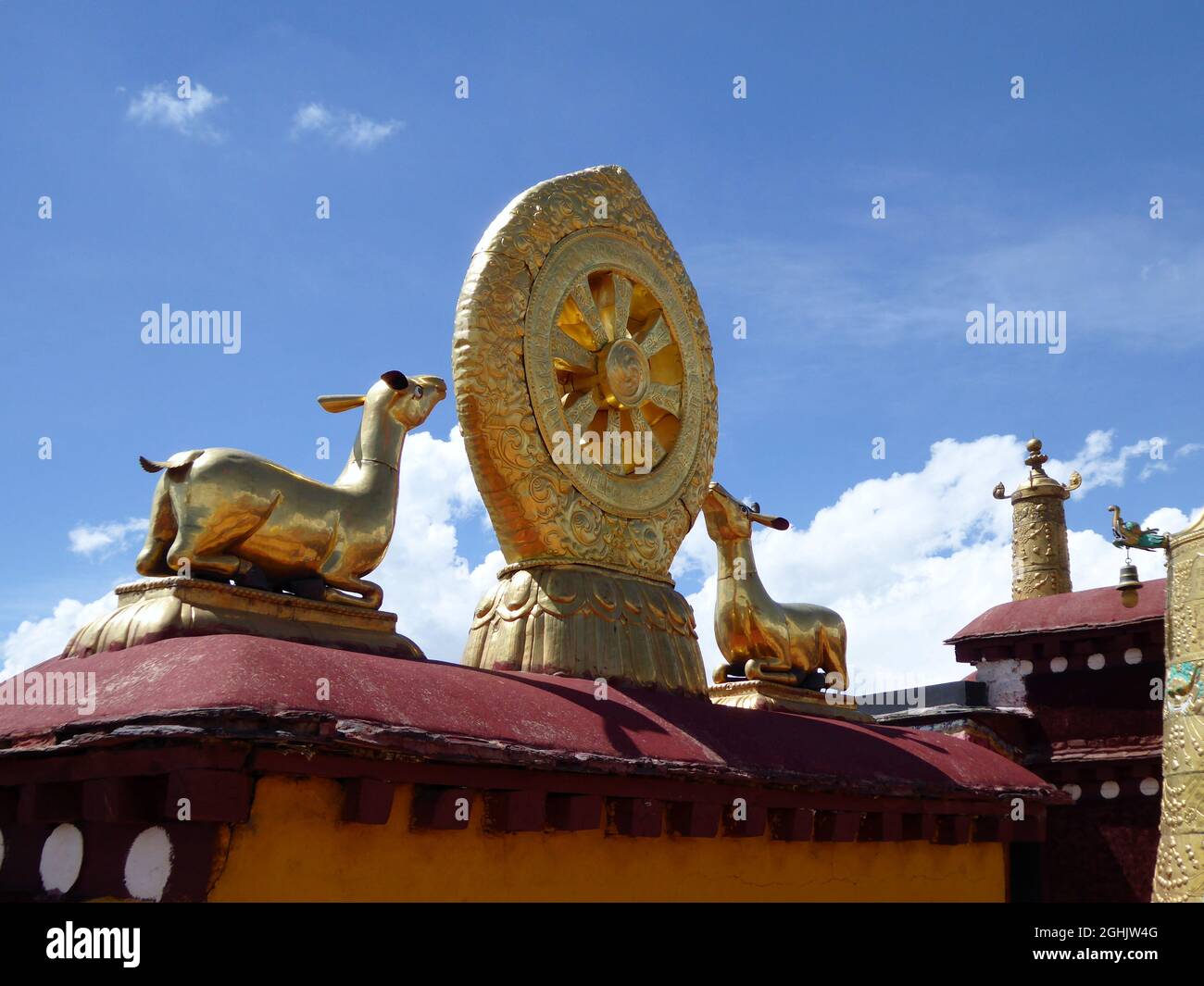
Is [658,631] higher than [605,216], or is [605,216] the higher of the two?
[605,216]

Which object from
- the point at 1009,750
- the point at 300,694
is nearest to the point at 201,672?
the point at 300,694

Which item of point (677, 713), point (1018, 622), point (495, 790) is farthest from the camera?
point (1018, 622)

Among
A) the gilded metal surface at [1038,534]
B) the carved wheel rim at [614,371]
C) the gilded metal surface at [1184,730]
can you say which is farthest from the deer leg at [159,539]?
the gilded metal surface at [1038,534]

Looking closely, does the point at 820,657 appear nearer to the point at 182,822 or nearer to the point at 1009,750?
the point at 1009,750

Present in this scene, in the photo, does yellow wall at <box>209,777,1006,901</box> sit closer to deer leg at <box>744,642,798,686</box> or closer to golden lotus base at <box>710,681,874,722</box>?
golden lotus base at <box>710,681,874,722</box>

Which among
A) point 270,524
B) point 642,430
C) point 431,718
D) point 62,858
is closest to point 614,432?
point 642,430

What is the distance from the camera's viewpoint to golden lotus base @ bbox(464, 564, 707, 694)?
8.13 meters

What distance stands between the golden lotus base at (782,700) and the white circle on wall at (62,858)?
206 inches

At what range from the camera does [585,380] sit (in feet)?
30.3

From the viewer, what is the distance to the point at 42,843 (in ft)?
18.9

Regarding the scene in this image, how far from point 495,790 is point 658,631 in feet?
8.72

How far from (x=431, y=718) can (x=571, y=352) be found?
3635mm

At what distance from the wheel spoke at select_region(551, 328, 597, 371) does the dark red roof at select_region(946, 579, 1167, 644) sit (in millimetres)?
7409
